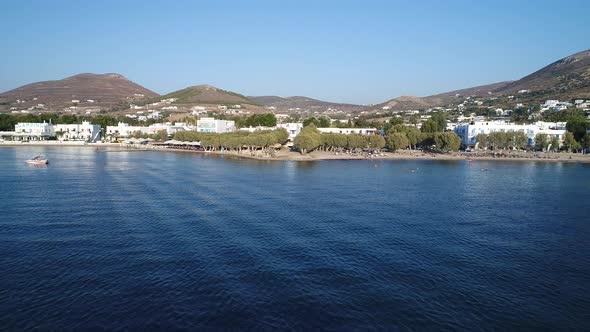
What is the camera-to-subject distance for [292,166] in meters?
44.5

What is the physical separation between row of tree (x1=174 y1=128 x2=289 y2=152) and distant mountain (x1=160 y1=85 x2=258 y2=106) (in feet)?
314

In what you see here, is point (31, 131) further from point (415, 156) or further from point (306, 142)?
A: point (415, 156)

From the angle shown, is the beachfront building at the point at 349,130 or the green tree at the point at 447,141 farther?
the beachfront building at the point at 349,130

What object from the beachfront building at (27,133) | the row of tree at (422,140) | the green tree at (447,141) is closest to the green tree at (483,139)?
the row of tree at (422,140)

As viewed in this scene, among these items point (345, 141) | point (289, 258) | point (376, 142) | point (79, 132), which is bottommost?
point (289, 258)

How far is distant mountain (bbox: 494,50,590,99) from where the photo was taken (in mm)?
114969

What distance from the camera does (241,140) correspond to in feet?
194

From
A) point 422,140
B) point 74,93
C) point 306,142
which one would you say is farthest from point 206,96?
point 306,142

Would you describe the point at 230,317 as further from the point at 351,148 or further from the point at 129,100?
the point at 129,100

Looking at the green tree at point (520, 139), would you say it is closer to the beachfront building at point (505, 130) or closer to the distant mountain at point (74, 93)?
the beachfront building at point (505, 130)

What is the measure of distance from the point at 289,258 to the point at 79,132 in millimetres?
76199

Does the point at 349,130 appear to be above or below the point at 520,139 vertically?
above

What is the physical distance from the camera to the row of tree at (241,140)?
57.7 m

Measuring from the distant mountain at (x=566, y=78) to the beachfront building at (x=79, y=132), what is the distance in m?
105
